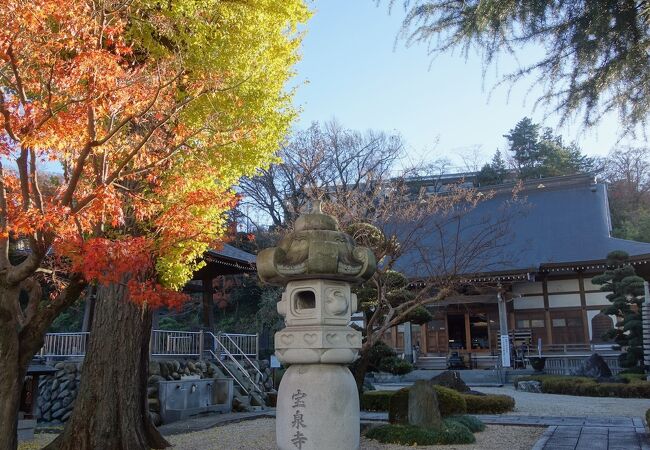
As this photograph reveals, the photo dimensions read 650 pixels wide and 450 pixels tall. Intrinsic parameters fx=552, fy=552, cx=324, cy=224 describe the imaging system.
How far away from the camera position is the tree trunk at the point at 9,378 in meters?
6.23

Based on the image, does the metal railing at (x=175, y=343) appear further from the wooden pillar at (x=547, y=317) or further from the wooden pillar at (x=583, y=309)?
the wooden pillar at (x=583, y=309)

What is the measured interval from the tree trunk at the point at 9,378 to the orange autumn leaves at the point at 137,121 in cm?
94

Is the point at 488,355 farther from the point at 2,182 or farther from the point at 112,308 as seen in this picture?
the point at 2,182

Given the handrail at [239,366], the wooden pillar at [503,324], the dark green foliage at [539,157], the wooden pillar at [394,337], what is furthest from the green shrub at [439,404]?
the dark green foliage at [539,157]

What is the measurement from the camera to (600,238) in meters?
27.2

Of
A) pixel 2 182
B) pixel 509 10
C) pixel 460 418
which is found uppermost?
pixel 509 10

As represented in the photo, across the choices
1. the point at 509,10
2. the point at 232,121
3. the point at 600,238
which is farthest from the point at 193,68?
the point at 600,238

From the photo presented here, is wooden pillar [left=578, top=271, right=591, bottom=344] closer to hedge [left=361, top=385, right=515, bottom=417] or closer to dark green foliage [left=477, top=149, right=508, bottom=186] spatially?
hedge [left=361, top=385, right=515, bottom=417]

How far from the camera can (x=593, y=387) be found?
17609 mm

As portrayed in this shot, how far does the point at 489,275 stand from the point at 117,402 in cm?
1774

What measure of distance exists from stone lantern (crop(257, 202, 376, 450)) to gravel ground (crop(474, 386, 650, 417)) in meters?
9.08

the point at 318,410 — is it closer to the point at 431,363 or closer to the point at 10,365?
the point at 10,365

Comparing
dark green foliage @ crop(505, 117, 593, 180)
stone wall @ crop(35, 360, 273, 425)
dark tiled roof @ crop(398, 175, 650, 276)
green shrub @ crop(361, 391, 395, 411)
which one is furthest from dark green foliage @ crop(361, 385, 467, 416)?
dark green foliage @ crop(505, 117, 593, 180)

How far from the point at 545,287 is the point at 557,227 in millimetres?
4609
